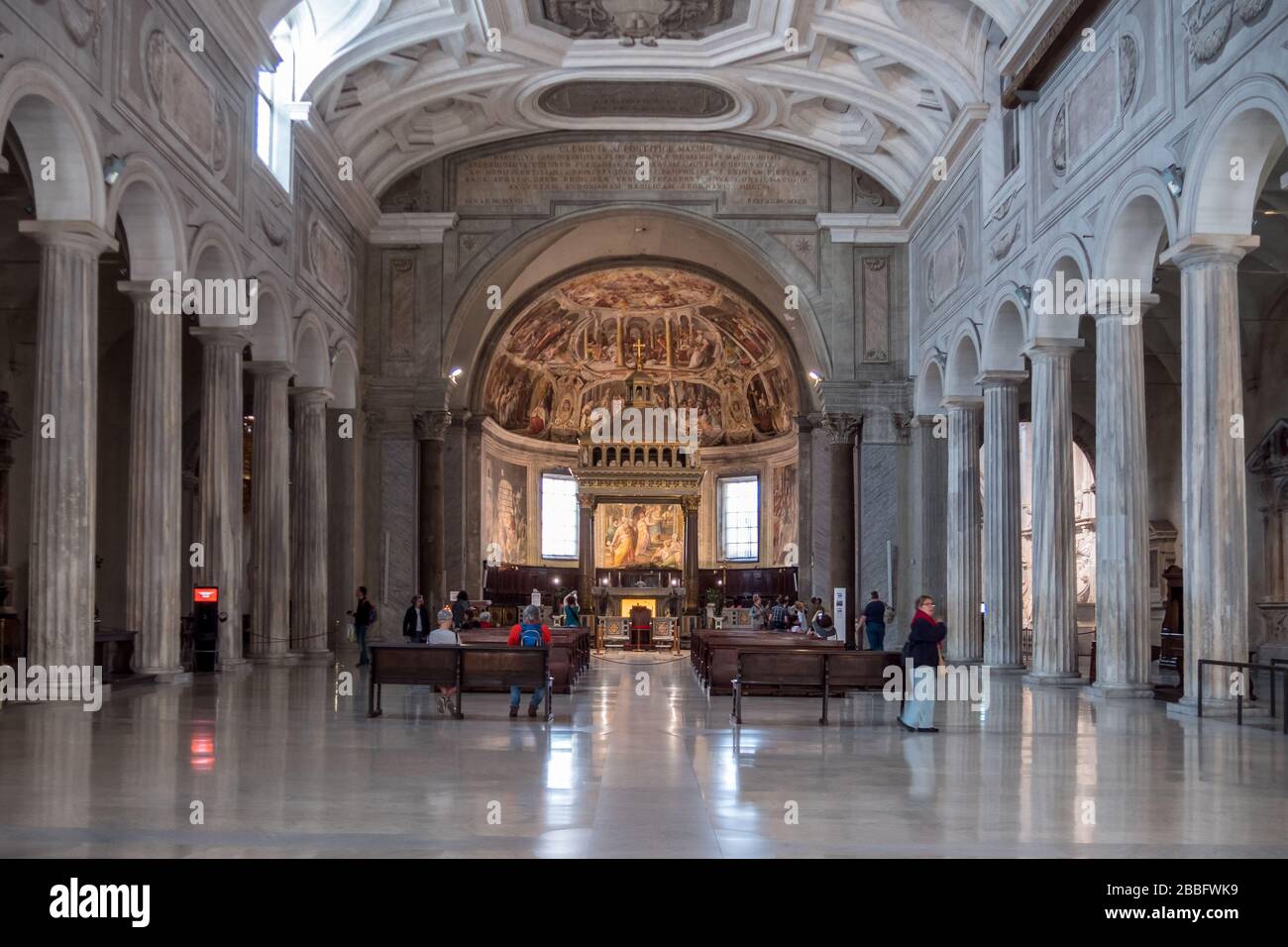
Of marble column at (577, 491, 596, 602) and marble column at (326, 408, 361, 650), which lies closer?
marble column at (326, 408, 361, 650)

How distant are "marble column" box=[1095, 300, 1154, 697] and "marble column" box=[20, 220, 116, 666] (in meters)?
12.5

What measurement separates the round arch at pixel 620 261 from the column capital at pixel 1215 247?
55.2ft

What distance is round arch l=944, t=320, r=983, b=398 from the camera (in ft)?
86.8

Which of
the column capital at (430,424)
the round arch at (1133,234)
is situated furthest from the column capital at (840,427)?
the round arch at (1133,234)

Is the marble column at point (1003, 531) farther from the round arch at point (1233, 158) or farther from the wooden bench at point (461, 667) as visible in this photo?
the wooden bench at point (461, 667)

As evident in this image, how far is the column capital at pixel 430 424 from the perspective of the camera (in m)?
31.7

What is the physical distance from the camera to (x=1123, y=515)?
18.0 meters

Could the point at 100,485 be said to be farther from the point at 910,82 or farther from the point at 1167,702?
the point at 1167,702

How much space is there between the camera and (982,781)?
9836 millimetres

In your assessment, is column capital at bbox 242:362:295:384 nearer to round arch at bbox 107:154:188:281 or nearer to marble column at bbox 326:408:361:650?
round arch at bbox 107:154:188:281

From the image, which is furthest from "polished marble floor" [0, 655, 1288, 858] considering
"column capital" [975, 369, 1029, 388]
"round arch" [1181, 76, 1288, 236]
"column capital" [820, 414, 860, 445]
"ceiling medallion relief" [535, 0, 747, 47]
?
"column capital" [820, 414, 860, 445]

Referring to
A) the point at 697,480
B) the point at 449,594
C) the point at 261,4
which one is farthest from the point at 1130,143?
the point at 697,480

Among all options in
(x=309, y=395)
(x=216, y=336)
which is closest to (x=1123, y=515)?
(x=216, y=336)
